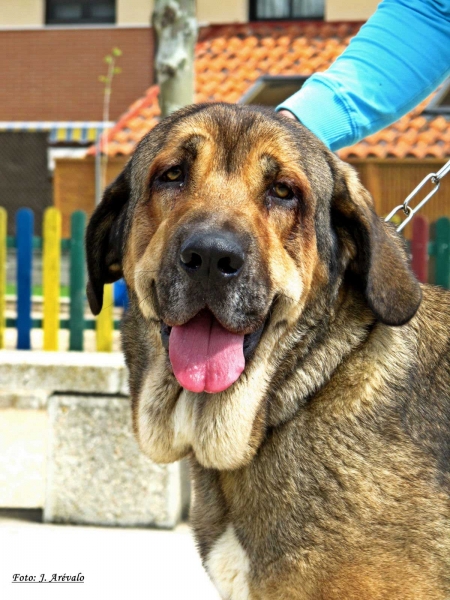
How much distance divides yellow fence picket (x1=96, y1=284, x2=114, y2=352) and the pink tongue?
13.7 feet

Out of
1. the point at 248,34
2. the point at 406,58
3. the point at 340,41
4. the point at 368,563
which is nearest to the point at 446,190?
the point at 340,41

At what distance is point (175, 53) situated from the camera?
7730 millimetres

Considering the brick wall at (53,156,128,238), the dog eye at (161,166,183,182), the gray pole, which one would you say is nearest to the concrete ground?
the dog eye at (161,166,183,182)

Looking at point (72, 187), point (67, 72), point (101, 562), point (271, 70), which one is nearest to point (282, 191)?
point (101, 562)

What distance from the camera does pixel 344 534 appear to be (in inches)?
105

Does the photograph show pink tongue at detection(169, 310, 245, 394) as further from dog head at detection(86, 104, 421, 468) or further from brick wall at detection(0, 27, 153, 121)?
brick wall at detection(0, 27, 153, 121)

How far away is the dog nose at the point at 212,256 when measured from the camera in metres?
2.55

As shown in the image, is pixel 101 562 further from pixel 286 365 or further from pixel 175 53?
pixel 175 53

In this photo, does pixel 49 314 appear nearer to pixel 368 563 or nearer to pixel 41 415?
pixel 41 415

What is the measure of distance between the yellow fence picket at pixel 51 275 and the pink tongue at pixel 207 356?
15.3 ft

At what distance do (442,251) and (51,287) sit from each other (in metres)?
3.18

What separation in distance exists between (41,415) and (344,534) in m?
6.29

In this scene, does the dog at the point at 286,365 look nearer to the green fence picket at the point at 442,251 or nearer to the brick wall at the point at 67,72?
the green fence picket at the point at 442,251

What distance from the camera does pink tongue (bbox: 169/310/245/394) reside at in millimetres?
2715
